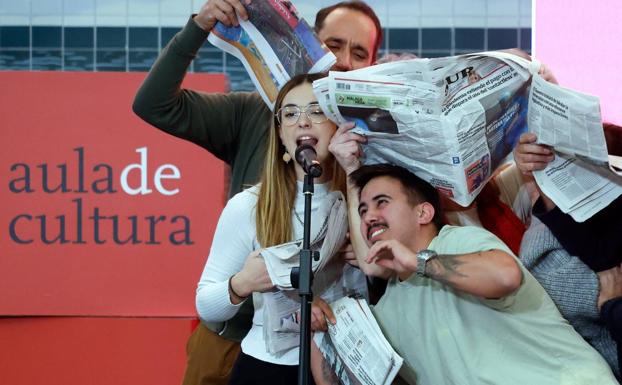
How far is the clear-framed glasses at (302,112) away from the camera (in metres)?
Answer: 2.00

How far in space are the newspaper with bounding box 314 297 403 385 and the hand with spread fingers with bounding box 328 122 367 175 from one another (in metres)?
0.27

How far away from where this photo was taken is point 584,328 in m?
1.92

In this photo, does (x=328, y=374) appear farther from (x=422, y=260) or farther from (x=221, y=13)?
(x=221, y=13)

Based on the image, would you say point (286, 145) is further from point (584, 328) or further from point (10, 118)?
point (10, 118)

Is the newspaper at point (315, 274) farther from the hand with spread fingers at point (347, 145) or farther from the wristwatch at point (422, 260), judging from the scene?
the wristwatch at point (422, 260)

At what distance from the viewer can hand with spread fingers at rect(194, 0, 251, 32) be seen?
204 centimetres

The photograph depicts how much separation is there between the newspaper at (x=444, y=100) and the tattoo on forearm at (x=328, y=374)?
431mm

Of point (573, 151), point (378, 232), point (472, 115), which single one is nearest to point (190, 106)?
point (378, 232)

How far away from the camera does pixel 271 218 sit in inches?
78.0

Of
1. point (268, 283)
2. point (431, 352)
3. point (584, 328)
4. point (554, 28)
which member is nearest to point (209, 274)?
point (268, 283)

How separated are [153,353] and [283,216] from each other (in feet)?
4.13

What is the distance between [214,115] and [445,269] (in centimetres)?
77

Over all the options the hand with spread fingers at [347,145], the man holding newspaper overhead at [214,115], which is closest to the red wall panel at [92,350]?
the man holding newspaper overhead at [214,115]

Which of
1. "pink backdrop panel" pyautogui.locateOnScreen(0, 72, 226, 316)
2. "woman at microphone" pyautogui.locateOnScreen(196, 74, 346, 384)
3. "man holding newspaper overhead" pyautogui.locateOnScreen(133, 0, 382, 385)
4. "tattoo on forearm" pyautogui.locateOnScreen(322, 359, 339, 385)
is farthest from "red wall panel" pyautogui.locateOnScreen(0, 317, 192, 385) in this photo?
"tattoo on forearm" pyautogui.locateOnScreen(322, 359, 339, 385)
